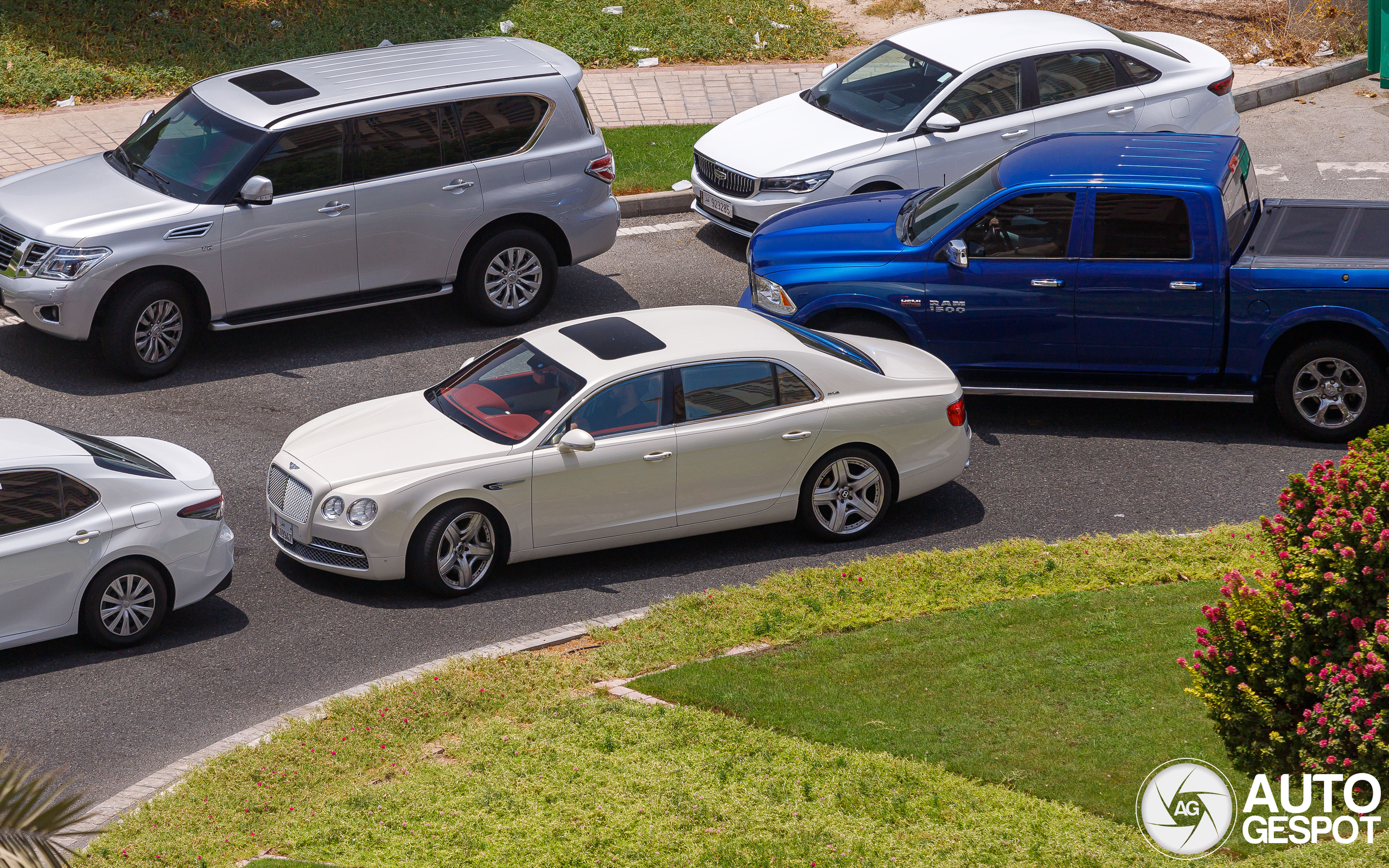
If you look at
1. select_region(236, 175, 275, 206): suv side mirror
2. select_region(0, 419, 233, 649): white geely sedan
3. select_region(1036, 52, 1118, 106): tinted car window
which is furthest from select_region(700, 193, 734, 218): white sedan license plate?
select_region(0, 419, 233, 649): white geely sedan

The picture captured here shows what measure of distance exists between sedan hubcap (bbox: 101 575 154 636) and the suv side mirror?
14.2 ft

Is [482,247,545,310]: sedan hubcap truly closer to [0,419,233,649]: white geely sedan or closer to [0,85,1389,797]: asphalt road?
[0,85,1389,797]: asphalt road

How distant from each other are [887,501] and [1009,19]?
24.9ft

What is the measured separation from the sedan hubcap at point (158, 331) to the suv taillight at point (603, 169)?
381cm

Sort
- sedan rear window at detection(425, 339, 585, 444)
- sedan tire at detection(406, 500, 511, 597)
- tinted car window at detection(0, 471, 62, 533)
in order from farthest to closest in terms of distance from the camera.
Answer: sedan rear window at detection(425, 339, 585, 444) < sedan tire at detection(406, 500, 511, 597) < tinted car window at detection(0, 471, 62, 533)

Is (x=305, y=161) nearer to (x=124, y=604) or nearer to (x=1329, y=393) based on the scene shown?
(x=124, y=604)

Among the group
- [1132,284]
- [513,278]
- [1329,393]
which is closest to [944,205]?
[1132,284]

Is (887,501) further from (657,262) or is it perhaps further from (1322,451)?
(657,262)

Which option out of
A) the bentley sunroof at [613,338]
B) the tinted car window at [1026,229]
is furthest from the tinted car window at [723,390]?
the tinted car window at [1026,229]

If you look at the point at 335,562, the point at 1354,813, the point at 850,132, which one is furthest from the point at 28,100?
the point at 1354,813

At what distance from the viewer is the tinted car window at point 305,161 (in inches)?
476

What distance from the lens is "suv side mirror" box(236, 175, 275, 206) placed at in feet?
38.8

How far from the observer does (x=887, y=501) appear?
10.2 meters

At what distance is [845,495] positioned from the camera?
1009 centimetres
